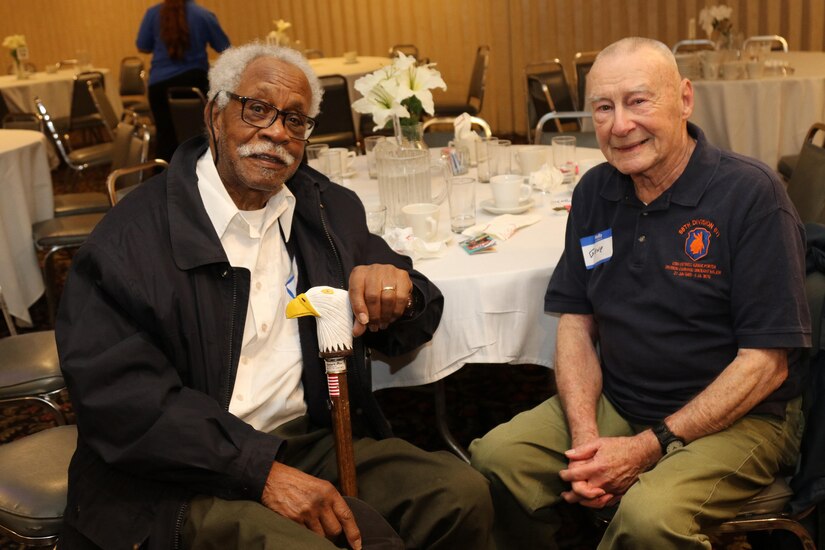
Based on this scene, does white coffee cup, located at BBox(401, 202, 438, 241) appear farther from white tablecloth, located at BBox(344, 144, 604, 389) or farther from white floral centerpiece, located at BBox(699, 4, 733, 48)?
white floral centerpiece, located at BBox(699, 4, 733, 48)

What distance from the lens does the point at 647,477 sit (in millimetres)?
1723

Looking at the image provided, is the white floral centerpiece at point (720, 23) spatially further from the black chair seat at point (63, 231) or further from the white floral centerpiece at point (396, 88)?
the black chair seat at point (63, 231)

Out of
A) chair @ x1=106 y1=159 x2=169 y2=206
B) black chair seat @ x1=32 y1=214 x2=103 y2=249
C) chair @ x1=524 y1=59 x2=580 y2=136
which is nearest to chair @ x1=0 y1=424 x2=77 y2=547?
chair @ x1=106 y1=159 x2=169 y2=206

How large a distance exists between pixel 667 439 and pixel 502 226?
909mm

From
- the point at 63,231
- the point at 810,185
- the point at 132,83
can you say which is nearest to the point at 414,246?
the point at 810,185

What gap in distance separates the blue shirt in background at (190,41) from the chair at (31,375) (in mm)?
4807

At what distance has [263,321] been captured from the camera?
1895 millimetres

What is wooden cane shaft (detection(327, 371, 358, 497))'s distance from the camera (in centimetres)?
174

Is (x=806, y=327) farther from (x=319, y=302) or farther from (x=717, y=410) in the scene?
(x=319, y=302)

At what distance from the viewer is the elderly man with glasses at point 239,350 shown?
162 centimetres

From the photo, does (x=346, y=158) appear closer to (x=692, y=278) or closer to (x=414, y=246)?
(x=414, y=246)

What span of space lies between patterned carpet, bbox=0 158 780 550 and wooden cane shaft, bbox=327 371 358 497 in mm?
1342

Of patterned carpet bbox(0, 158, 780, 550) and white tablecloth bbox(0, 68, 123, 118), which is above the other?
white tablecloth bbox(0, 68, 123, 118)

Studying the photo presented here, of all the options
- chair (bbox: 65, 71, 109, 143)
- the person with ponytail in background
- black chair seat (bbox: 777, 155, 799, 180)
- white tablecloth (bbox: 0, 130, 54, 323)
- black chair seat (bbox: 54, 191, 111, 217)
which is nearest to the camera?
white tablecloth (bbox: 0, 130, 54, 323)
